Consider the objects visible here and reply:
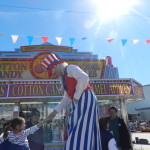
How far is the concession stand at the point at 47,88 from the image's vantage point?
26.4 feet

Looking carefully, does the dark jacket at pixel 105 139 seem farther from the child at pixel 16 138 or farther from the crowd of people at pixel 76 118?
the child at pixel 16 138

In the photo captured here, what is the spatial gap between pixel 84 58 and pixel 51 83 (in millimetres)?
3016

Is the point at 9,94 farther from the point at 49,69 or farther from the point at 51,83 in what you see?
the point at 49,69

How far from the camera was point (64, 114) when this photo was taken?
8.95m

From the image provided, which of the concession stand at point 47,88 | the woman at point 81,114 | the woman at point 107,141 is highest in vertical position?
the concession stand at point 47,88

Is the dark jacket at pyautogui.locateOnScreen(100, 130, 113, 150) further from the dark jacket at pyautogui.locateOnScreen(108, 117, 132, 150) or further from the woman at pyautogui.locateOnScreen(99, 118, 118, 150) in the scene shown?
the dark jacket at pyautogui.locateOnScreen(108, 117, 132, 150)

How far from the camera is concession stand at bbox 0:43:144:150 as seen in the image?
805 centimetres

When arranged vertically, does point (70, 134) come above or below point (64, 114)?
below

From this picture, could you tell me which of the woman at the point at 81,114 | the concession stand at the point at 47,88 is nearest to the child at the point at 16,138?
the woman at the point at 81,114

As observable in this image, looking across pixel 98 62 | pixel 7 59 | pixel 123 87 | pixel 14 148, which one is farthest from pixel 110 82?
pixel 14 148

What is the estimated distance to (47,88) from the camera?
26.9ft

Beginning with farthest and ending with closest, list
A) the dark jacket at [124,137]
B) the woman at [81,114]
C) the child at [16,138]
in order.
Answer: the dark jacket at [124,137] → the child at [16,138] → the woman at [81,114]

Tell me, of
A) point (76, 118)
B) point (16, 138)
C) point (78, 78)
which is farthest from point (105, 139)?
point (16, 138)

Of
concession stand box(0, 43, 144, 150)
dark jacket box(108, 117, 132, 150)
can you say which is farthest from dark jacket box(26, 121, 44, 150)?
concession stand box(0, 43, 144, 150)
